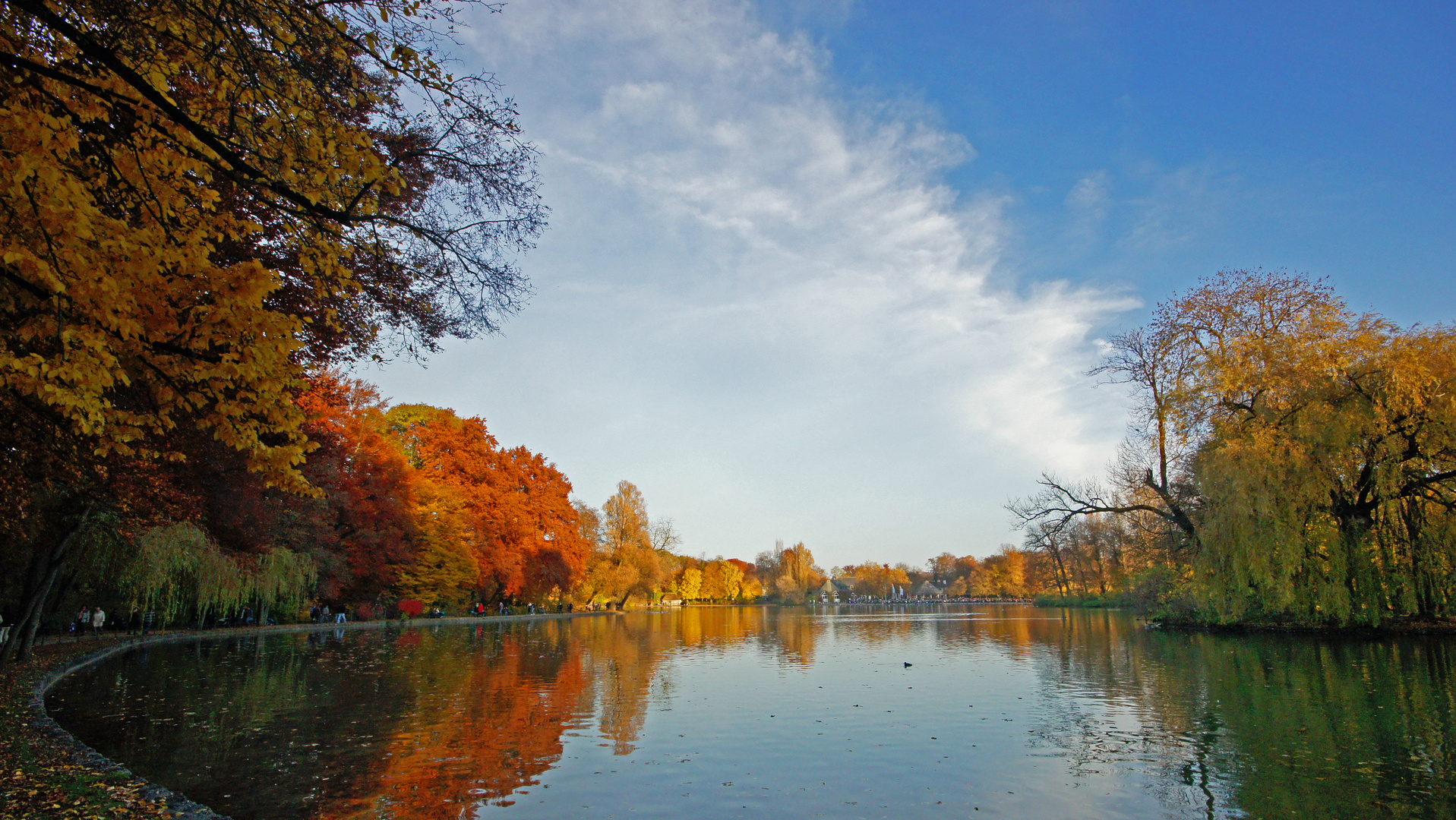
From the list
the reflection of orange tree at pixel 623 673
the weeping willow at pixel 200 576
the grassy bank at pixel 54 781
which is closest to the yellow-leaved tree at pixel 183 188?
the grassy bank at pixel 54 781

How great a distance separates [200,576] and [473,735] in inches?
719

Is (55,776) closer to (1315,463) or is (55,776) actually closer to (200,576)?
(200,576)

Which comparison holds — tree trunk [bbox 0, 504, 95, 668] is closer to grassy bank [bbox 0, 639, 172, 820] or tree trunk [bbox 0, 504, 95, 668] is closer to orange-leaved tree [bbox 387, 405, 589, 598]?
grassy bank [bbox 0, 639, 172, 820]

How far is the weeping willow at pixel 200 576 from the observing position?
21.1 metres

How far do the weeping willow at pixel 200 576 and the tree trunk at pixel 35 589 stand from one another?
219 cm

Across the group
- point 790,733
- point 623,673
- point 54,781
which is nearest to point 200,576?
point 623,673

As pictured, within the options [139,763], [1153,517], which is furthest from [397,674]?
[1153,517]

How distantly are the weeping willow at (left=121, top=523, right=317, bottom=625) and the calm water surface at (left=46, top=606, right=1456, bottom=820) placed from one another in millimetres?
2765

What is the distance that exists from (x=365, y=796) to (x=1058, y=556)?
74.2 m

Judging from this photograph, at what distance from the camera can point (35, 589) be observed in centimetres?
1617

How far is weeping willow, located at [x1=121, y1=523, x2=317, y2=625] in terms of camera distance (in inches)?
830

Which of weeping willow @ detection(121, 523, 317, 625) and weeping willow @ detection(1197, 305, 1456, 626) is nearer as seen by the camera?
weeping willow @ detection(1197, 305, 1456, 626)

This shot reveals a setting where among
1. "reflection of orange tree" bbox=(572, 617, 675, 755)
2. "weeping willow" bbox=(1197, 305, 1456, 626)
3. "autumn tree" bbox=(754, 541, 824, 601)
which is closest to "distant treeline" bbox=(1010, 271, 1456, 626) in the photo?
"weeping willow" bbox=(1197, 305, 1456, 626)

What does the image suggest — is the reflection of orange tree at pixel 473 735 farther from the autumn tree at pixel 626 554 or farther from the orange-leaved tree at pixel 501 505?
the autumn tree at pixel 626 554
